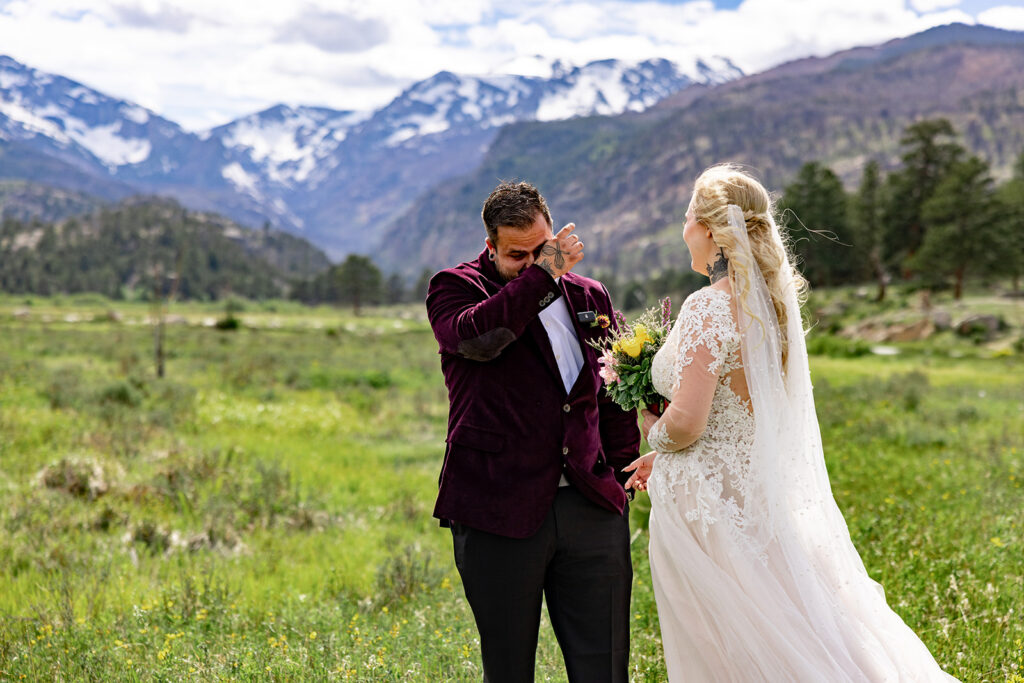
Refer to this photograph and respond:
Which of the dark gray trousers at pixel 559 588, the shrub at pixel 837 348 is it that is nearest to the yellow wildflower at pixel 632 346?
the dark gray trousers at pixel 559 588

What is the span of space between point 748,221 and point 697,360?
64cm

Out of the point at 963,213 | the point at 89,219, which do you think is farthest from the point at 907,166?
the point at 89,219

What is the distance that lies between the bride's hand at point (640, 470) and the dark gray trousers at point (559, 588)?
0.27 meters

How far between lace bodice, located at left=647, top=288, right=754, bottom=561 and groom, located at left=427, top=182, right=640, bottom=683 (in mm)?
303

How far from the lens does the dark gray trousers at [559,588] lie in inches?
122

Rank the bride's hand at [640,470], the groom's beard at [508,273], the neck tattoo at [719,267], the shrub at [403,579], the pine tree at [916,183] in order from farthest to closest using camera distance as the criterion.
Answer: the pine tree at [916,183]
the shrub at [403,579]
the bride's hand at [640,470]
the groom's beard at [508,273]
the neck tattoo at [719,267]

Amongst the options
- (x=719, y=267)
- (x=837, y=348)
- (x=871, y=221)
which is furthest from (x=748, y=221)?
(x=871, y=221)

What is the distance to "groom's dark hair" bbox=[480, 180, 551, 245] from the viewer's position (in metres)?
3.01

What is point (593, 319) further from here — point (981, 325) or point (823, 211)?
point (823, 211)

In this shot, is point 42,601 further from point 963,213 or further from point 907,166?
point 907,166

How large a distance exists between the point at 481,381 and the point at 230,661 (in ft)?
8.15

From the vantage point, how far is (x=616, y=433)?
3.60 metres

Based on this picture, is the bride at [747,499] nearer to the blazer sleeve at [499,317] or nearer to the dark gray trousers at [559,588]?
the dark gray trousers at [559,588]

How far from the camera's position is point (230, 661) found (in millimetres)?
4199
